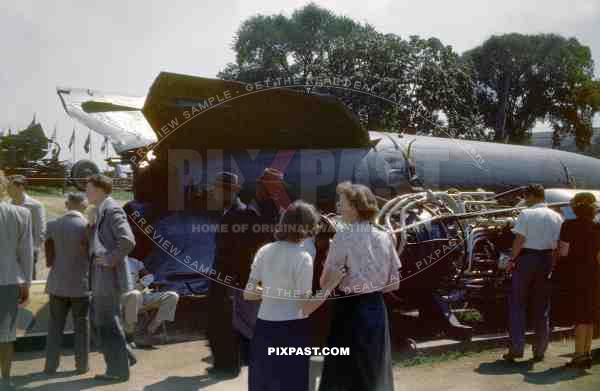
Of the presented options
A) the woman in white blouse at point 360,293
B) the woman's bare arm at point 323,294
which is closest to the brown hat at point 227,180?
the woman in white blouse at point 360,293

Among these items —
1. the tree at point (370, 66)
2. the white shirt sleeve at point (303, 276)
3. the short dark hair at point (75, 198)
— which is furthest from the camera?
the tree at point (370, 66)

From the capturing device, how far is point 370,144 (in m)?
8.05

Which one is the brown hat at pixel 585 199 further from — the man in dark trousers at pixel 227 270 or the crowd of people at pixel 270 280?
the man in dark trousers at pixel 227 270

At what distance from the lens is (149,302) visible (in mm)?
5957

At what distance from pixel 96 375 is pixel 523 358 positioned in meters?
4.26

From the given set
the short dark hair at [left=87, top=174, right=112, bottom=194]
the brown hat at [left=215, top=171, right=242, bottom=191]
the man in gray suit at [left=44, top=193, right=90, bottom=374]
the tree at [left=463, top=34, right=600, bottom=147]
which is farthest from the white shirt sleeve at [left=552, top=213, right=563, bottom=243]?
the tree at [left=463, top=34, right=600, bottom=147]

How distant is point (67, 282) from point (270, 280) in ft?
7.90

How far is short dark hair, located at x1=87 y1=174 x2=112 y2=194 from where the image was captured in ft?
15.2

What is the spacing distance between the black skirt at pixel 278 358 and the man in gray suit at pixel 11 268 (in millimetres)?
2145

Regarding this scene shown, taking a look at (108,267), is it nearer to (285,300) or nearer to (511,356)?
(285,300)

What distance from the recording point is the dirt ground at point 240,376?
471 cm

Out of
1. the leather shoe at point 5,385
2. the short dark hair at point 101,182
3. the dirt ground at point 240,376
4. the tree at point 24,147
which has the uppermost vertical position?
the tree at point 24,147

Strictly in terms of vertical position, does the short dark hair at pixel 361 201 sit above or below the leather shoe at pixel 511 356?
above

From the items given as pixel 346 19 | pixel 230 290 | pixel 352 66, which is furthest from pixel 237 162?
pixel 346 19
